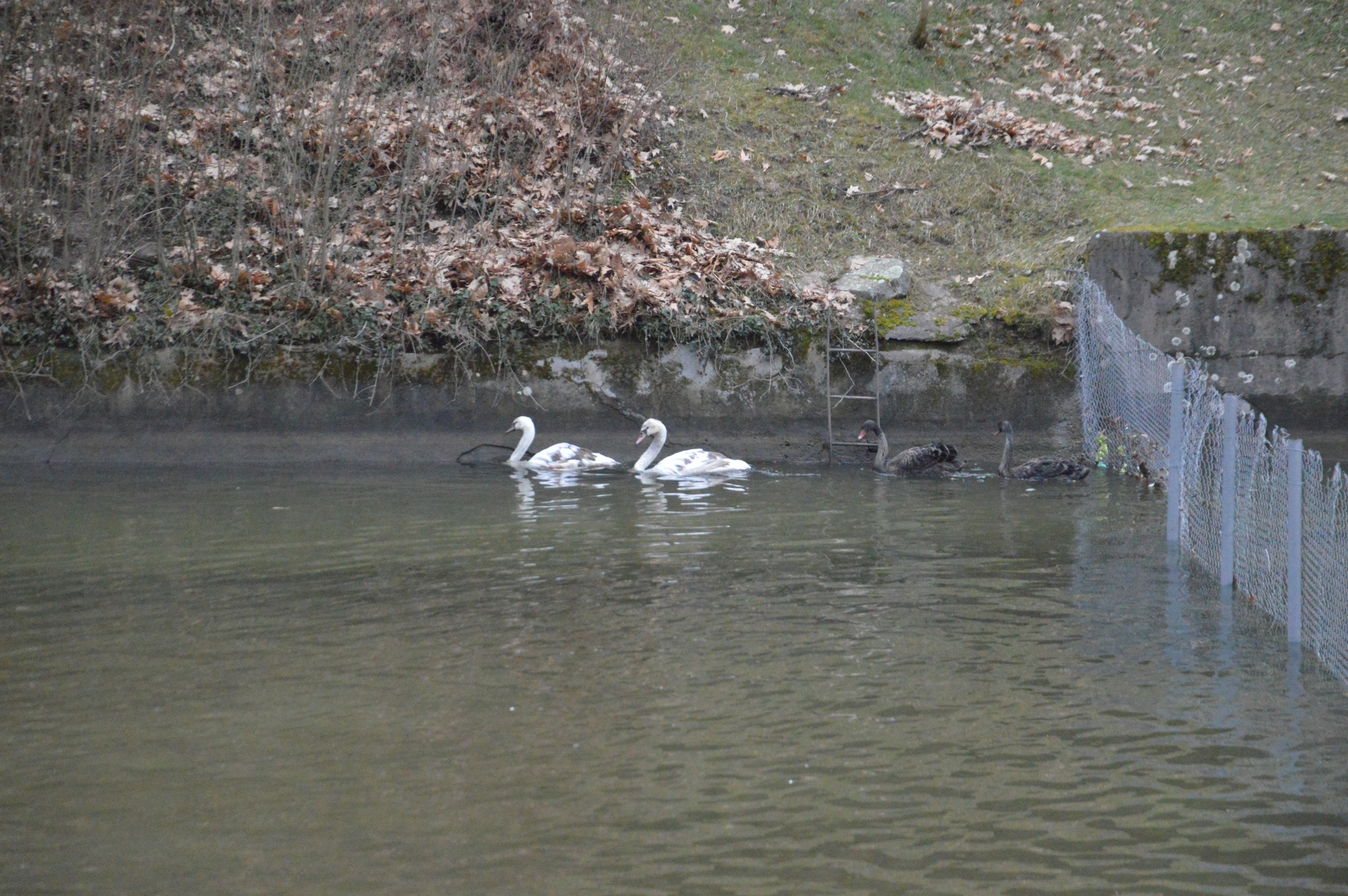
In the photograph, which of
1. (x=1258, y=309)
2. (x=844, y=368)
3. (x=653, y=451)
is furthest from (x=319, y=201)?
(x=1258, y=309)

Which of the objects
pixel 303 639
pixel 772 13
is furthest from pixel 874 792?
pixel 772 13

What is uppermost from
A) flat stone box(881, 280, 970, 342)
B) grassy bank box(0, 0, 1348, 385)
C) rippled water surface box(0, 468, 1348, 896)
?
grassy bank box(0, 0, 1348, 385)

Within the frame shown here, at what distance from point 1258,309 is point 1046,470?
4.38 meters

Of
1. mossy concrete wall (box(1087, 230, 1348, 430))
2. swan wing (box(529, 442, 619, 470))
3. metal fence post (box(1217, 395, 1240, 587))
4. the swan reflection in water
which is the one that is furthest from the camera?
mossy concrete wall (box(1087, 230, 1348, 430))

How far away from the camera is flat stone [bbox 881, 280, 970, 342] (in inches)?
642

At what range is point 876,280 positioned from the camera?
56.1 ft

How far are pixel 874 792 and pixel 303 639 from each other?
3.72 meters

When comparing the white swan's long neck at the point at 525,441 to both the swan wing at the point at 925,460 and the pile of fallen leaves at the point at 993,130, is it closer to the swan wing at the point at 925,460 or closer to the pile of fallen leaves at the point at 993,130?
the swan wing at the point at 925,460

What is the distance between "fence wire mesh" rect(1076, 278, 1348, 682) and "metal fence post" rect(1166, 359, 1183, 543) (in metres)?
0.06

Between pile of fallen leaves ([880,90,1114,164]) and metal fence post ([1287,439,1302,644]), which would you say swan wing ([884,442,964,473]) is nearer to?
metal fence post ([1287,439,1302,644])

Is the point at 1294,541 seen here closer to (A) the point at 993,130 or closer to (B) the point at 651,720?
(B) the point at 651,720

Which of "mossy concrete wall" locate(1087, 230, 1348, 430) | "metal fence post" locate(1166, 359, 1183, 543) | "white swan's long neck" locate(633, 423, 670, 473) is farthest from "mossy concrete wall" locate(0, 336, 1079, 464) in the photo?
"metal fence post" locate(1166, 359, 1183, 543)

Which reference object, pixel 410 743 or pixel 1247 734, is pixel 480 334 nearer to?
pixel 410 743

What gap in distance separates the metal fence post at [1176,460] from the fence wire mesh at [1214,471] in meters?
0.06
